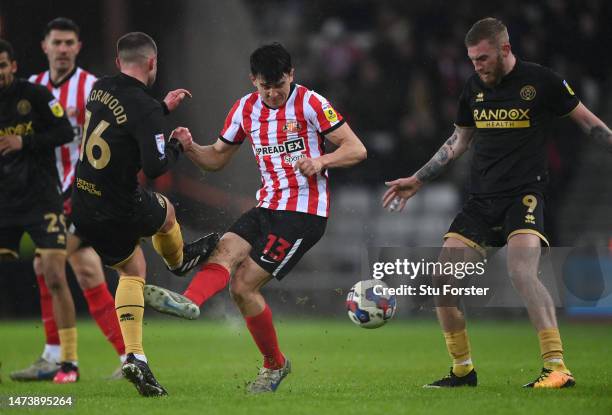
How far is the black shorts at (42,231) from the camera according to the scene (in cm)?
783

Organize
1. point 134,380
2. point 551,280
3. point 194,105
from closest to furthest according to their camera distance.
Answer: point 134,380 → point 551,280 → point 194,105

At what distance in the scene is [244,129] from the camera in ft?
21.5

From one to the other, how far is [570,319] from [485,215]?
5.85 meters

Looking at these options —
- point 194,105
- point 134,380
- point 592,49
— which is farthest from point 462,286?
point 592,49

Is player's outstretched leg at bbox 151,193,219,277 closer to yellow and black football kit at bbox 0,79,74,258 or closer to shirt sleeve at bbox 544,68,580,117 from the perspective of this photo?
yellow and black football kit at bbox 0,79,74,258

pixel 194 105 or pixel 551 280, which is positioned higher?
pixel 194 105

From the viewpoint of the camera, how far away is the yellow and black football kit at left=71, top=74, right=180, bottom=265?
596cm

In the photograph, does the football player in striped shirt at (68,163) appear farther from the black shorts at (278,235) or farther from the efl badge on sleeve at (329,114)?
the efl badge on sleeve at (329,114)

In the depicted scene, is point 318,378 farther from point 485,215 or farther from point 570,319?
point 570,319

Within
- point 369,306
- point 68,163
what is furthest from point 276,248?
point 68,163

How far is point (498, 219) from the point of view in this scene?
650 cm

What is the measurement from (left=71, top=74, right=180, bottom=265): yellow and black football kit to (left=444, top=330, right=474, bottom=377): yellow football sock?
1.92m

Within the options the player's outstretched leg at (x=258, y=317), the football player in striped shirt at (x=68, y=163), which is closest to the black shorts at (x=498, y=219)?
the player's outstretched leg at (x=258, y=317)

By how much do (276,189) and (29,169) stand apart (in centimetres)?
249
